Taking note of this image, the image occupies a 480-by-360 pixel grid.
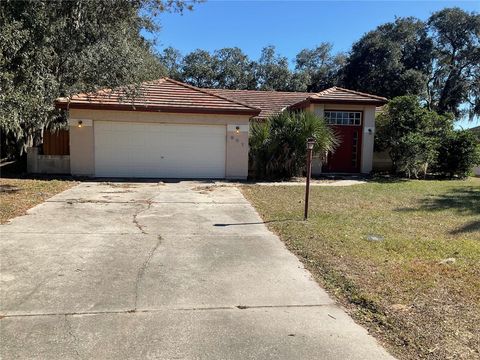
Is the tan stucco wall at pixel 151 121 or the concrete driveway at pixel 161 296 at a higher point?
the tan stucco wall at pixel 151 121

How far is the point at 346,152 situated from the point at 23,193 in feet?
44.3

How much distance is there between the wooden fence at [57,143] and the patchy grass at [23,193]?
281 centimetres

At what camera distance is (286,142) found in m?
16.2

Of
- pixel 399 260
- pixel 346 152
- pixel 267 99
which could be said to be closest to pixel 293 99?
pixel 267 99

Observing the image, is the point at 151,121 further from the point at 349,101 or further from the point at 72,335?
the point at 72,335

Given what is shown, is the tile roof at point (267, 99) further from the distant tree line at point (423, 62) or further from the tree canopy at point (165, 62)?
the distant tree line at point (423, 62)

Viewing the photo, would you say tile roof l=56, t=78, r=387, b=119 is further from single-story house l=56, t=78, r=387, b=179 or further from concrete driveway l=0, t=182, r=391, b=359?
concrete driveway l=0, t=182, r=391, b=359

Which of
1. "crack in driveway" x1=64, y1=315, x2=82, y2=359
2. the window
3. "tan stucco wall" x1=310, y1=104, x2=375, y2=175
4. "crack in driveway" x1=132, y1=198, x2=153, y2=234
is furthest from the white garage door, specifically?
"crack in driveway" x1=64, y1=315, x2=82, y2=359

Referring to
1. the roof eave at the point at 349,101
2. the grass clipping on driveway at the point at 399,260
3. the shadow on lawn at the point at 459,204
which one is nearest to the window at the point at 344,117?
the roof eave at the point at 349,101

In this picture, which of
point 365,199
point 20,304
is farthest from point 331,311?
point 365,199

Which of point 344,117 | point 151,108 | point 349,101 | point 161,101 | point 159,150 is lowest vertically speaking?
point 159,150

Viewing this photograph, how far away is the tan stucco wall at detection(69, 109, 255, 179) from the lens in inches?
620

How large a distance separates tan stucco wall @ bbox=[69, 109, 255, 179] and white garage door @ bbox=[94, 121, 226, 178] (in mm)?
191

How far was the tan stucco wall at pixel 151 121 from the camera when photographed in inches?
620
